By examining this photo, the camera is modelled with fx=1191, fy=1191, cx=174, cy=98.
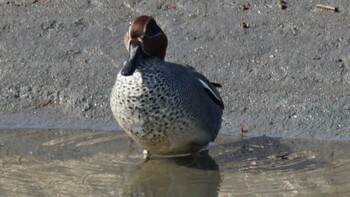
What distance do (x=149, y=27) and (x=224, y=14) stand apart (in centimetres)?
244

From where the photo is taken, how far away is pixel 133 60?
766 centimetres

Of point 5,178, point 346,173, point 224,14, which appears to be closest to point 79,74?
point 224,14

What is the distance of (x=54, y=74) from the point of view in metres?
9.60

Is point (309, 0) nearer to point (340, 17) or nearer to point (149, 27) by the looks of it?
point (340, 17)

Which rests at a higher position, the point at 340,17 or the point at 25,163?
the point at 340,17

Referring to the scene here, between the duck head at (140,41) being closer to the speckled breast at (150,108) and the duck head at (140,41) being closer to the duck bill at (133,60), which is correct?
the duck bill at (133,60)

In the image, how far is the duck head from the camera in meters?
7.67

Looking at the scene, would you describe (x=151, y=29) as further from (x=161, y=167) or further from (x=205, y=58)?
(x=205, y=58)

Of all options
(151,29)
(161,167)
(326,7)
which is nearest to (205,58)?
(326,7)

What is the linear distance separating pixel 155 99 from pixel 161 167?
560mm

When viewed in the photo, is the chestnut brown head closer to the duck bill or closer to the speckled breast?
the duck bill

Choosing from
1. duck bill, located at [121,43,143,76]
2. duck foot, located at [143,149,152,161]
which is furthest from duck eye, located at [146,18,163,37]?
duck foot, located at [143,149,152,161]

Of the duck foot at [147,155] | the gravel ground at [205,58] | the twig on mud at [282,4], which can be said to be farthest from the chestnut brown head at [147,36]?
the twig on mud at [282,4]

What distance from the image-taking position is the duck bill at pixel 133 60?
765 cm
